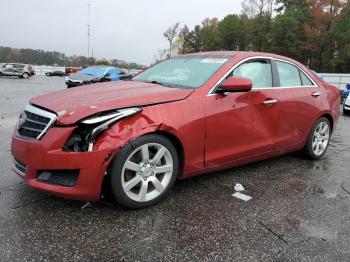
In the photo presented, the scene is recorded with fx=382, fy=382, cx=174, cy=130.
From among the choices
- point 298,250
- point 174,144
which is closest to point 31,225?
point 174,144

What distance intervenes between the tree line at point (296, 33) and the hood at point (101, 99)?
172 feet

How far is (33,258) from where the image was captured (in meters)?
2.68

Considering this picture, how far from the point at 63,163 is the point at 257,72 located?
2.62 metres

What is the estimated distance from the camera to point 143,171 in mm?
3508

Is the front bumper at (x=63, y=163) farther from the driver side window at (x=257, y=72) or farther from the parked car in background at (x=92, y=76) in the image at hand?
the parked car in background at (x=92, y=76)

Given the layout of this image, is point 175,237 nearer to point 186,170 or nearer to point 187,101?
point 186,170

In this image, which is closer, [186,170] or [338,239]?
[338,239]

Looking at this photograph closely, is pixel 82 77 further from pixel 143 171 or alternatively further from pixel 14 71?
pixel 14 71

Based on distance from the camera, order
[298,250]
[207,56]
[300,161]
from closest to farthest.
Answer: [298,250] → [207,56] → [300,161]

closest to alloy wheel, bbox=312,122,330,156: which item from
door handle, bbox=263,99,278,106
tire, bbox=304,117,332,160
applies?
tire, bbox=304,117,332,160

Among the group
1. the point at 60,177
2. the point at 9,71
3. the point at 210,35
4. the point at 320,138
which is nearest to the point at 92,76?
the point at 320,138

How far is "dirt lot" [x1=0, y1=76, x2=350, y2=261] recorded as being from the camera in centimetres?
285

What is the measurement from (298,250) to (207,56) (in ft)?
8.38

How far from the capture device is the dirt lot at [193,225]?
2846 millimetres
